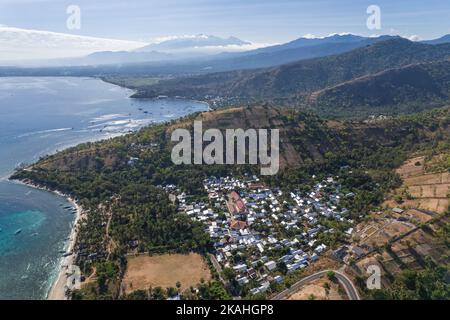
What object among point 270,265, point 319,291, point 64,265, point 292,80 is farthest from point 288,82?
point 319,291

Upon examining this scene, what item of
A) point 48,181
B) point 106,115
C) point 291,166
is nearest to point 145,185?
point 48,181

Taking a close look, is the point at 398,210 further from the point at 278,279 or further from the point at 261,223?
the point at 278,279

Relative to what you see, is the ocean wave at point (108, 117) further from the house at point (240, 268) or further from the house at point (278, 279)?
the house at point (278, 279)

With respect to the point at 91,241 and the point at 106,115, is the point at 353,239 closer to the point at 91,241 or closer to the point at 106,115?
the point at 91,241

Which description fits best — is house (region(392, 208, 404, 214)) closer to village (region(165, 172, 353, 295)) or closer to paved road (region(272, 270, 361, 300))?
village (region(165, 172, 353, 295))

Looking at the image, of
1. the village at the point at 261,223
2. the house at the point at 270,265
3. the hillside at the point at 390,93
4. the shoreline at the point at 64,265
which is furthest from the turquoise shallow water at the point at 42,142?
the hillside at the point at 390,93

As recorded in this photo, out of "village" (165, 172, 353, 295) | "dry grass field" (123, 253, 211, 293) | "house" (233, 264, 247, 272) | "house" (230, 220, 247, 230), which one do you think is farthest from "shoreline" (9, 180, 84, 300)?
"house" (230, 220, 247, 230)
